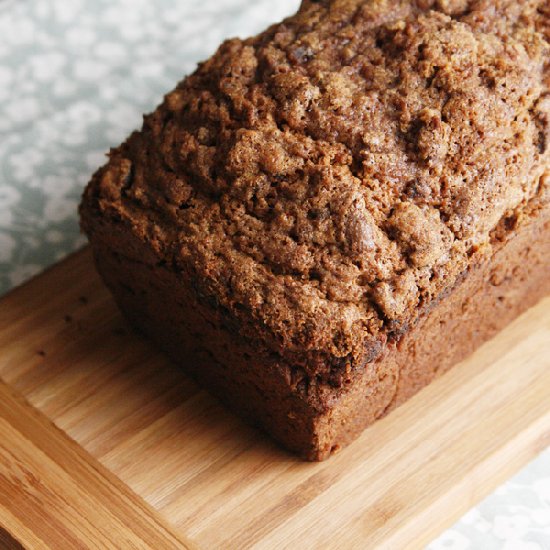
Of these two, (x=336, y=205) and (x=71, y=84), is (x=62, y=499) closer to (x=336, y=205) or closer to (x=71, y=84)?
(x=336, y=205)

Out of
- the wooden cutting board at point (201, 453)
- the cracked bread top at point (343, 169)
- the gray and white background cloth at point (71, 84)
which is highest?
the cracked bread top at point (343, 169)

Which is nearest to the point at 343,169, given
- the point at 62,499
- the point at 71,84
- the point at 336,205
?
the point at 336,205

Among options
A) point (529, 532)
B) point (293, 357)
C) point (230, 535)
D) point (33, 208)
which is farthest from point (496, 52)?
point (33, 208)

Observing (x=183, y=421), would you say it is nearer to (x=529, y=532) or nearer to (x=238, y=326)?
(x=238, y=326)

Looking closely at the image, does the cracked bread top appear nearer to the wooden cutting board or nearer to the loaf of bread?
the loaf of bread

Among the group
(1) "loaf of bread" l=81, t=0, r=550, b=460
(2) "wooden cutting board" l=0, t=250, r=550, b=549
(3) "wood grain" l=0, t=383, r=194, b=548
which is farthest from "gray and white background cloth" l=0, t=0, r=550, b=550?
(3) "wood grain" l=0, t=383, r=194, b=548

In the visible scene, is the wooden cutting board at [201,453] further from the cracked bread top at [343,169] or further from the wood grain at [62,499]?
the cracked bread top at [343,169]

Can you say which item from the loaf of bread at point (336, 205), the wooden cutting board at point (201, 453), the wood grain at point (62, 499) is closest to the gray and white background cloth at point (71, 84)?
the wooden cutting board at point (201, 453)
